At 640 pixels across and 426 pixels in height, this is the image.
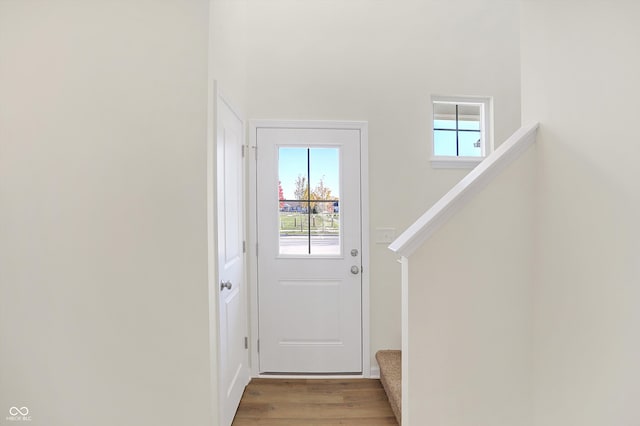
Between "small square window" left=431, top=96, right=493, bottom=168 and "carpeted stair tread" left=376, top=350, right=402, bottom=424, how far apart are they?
176 centimetres

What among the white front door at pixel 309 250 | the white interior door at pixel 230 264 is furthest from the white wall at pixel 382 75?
the white interior door at pixel 230 264

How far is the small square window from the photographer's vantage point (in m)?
2.76

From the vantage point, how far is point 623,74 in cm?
112

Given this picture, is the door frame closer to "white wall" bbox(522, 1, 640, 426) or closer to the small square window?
the small square window

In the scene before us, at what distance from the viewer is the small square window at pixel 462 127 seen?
276 centimetres

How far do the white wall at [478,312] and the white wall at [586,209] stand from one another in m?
0.08

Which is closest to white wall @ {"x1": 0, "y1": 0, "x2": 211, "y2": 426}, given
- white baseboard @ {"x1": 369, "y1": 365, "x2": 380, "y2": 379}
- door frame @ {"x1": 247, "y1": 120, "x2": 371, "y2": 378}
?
door frame @ {"x1": 247, "y1": 120, "x2": 371, "y2": 378}

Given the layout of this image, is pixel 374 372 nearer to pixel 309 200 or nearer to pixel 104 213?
pixel 309 200

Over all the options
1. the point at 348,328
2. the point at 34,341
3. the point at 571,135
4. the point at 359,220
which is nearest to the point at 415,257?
the point at 571,135

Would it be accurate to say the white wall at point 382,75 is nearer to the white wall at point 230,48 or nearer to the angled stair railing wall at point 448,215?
the white wall at point 230,48

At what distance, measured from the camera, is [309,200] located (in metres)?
2.60

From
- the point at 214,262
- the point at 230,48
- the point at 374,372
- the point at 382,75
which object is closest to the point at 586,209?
the point at 214,262

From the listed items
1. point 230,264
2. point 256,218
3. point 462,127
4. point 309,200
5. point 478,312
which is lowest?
point 478,312

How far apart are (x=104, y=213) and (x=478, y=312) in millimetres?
1894
